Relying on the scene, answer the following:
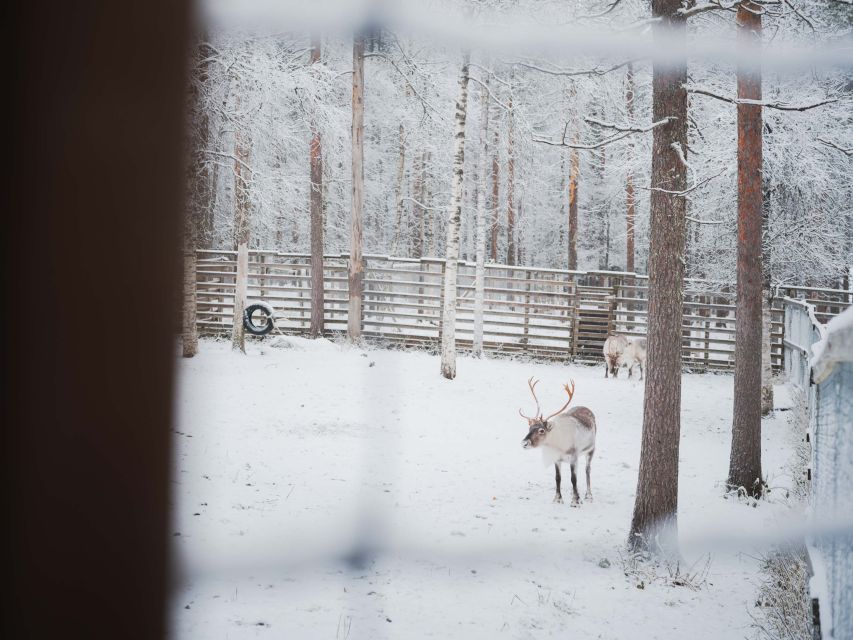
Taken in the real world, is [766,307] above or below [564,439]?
above

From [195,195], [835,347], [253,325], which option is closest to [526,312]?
[253,325]

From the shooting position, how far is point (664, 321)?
2621 millimetres

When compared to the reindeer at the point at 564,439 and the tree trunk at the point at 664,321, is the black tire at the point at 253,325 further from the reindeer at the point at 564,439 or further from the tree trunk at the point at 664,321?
the reindeer at the point at 564,439

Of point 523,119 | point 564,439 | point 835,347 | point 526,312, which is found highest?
point 523,119

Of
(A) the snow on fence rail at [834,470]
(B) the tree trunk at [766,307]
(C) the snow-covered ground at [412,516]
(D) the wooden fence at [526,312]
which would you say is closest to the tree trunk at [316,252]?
(C) the snow-covered ground at [412,516]

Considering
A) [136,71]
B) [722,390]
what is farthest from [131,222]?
[722,390]

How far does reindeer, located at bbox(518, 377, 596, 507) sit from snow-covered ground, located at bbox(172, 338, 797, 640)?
0.20 m

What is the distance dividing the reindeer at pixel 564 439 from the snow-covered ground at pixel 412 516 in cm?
20

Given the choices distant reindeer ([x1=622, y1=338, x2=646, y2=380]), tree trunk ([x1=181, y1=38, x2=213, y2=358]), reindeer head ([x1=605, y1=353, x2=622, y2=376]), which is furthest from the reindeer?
reindeer head ([x1=605, y1=353, x2=622, y2=376])

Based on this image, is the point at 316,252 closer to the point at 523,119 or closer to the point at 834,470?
the point at 523,119

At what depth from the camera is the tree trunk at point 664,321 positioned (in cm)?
251

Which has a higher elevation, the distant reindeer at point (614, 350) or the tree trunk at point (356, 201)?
the tree trunk at point (356, 201)

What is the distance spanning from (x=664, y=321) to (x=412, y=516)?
4.72 ft

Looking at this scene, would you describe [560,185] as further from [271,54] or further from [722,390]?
[271,54]
